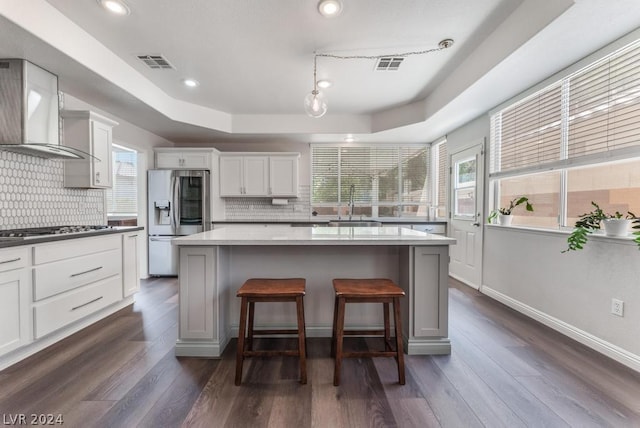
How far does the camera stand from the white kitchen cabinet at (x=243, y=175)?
16.3 feet

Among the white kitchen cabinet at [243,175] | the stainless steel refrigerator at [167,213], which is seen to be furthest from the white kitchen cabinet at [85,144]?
the white kitchen cabinet at [243,175]

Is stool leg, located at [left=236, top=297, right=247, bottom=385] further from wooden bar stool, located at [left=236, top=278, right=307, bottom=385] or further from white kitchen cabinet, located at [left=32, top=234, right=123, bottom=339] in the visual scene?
white kitchen cabinet, located at [left=32, top=234, right=123, bottom=339]

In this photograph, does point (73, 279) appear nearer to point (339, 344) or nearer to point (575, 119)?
point (339, 344)

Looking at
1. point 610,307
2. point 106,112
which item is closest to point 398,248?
point 610,307

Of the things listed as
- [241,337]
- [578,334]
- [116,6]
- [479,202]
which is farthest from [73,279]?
[479,202]

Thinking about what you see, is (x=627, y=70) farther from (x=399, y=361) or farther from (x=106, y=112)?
(x=106, y=112)

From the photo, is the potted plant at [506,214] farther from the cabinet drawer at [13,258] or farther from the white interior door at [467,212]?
the cabinet drawer at [13,258]

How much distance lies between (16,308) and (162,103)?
2.69m

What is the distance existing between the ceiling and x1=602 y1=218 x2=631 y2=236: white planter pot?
1.35m

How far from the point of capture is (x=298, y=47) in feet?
8.68

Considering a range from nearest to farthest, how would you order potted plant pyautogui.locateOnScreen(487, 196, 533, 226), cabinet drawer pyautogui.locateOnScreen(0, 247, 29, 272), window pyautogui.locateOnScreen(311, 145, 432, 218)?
1. cabinet drawer pyautogui.locateOnScreen(0, 247, 29, 272)
2. potted plant pyautogui.locateOnScreen(487, 196, 533, 226)
3. window pyautogui.locateOnScreen(311, 145, 432, 218)

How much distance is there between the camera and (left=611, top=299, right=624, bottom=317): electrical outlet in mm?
2027

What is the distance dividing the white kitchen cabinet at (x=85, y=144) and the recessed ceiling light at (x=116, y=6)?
1.25 meters

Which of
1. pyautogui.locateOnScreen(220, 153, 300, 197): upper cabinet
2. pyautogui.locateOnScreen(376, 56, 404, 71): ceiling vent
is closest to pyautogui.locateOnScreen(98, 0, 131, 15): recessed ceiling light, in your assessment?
pyautogui.locateOnScreen(376, 56, 404, 71): ceiling vent
